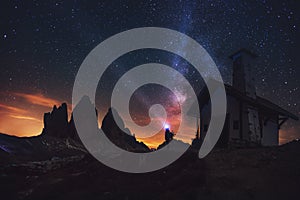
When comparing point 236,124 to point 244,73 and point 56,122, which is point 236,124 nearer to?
point 244,73

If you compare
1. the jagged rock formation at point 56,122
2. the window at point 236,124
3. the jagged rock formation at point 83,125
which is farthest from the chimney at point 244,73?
the jagged rock formation at point 56,122

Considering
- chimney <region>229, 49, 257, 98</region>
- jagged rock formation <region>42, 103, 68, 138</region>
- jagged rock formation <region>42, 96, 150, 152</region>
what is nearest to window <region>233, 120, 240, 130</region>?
chimney <region>229, 49, 257, 98</region>

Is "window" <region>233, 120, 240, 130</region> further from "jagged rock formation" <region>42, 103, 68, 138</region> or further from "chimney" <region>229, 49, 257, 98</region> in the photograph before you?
"jagged rock formation" <region>42, 103, 68, 138</region>

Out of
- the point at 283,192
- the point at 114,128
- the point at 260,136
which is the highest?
the point at 114,128

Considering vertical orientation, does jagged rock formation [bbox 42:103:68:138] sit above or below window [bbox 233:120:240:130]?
above

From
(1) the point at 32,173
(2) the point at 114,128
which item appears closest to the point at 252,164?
(1) the point at 32,173

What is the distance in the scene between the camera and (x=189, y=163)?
10719 mm

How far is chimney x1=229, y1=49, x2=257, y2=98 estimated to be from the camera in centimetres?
1764

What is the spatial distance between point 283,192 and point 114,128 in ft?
322

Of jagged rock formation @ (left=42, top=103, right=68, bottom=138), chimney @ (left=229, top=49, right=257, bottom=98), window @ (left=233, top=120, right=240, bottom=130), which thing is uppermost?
jagged rock formation @ (left=42, top=103, right=68, bottom=138)

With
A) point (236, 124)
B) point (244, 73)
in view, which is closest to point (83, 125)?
point (244, 73)

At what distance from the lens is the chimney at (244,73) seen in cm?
1764

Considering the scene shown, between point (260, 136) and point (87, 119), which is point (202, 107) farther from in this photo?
point (87, 119)

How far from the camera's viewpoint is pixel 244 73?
1800 centimetres
